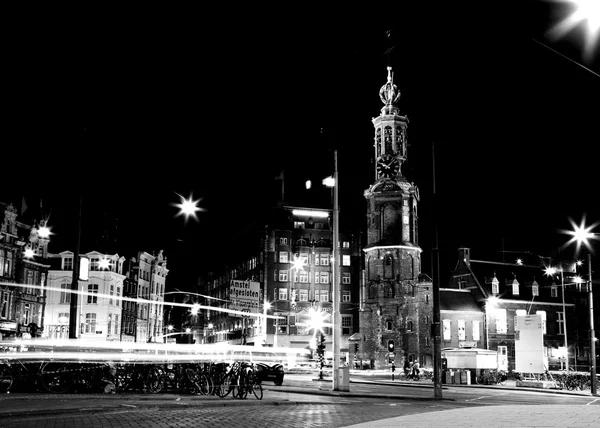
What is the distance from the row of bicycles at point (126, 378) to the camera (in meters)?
23.9

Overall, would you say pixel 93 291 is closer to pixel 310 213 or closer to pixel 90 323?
pixel 90 323

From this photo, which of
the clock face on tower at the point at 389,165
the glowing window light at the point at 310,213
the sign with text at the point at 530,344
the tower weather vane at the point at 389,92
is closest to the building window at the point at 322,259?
the glowing window light at the point at 310,213

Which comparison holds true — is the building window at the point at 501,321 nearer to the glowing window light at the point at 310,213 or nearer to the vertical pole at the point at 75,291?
the glowing window light at the point at 310,213

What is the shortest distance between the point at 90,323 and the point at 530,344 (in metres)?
56.0

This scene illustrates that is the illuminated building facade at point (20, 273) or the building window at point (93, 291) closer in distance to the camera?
the illuminated building facade at point (20, 273)

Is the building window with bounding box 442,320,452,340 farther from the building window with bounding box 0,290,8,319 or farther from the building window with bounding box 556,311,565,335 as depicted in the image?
the building window with bounding box 0,290,8,319

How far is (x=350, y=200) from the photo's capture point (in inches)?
4850

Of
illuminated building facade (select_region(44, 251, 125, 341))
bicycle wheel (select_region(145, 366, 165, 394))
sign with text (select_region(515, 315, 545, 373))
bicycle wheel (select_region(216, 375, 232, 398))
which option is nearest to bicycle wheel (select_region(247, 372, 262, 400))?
bicycle wheel (select_region(216, 375, 232, 398))

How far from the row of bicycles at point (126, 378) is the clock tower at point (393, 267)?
214 feet

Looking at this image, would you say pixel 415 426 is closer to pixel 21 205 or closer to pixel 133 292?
pixel 21 205

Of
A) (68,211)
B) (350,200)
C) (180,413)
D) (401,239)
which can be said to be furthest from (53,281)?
(180,413)

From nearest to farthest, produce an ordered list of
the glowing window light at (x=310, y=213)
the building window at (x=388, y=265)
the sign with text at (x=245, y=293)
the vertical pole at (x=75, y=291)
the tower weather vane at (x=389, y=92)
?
1. the vertical pole at (x=75, y=291)
2. the sign with text at (x=245, y=293)
3. the building window at (x=388, y=265)
4. the tower weather vane at (x=389, y=92)
5. the glowing window light at (x=310, y=213)

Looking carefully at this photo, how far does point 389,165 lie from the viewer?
A: 92.2 meters

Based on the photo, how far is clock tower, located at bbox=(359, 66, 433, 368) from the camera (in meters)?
89.2
